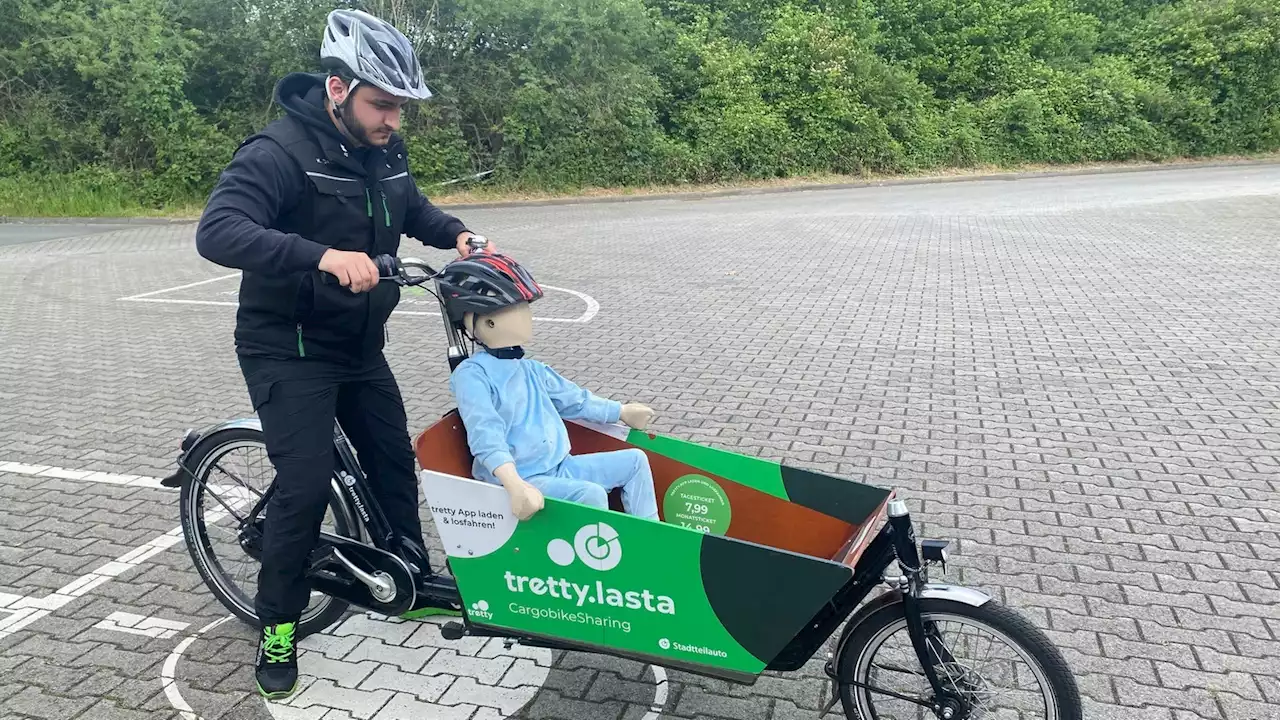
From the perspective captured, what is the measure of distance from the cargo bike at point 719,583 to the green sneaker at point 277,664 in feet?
0.66

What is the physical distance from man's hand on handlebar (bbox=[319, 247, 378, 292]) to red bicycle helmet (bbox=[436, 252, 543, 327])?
34cm

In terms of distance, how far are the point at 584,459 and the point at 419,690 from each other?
95 centimetres

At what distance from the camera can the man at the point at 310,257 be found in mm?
2770

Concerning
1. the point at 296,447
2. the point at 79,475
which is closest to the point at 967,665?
the point at 296,447

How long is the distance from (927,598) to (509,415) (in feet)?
4.32

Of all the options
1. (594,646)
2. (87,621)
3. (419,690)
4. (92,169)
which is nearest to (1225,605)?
(594,646)

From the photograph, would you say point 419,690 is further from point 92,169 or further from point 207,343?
point 92,169

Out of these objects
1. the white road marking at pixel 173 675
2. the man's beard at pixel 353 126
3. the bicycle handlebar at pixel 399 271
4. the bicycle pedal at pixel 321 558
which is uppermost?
the man's beard at pixel 353 126

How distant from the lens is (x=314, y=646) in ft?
11.7

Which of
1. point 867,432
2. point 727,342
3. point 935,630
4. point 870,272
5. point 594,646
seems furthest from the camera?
point 870,272

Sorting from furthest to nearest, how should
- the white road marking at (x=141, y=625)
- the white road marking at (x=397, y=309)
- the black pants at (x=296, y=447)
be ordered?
the white road marking at (x=397, y=309), the white road marking at (x=141, y=625), the black pants at (x=296, y=447)

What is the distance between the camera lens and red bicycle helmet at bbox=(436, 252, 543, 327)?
3.00 m

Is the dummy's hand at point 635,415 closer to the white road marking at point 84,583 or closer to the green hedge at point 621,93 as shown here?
the white road marking at point 84,583

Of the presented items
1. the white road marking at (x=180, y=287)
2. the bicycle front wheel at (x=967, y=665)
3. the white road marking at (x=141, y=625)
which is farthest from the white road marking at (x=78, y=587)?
the white road marking at (x=180, y=287)
